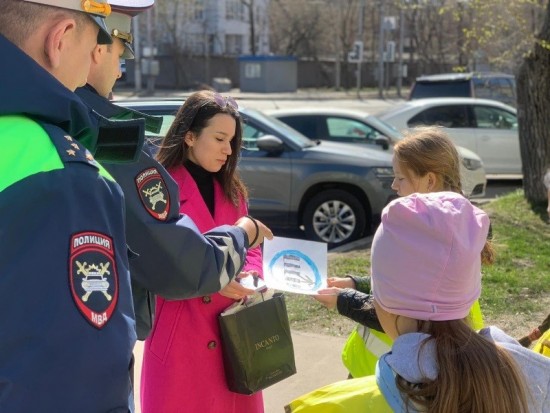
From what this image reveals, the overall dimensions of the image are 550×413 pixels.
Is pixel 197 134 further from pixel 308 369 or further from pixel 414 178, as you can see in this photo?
pixel 308 369

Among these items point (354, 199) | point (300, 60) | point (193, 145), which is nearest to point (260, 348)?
point (193, 145)

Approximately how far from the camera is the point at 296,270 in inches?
122

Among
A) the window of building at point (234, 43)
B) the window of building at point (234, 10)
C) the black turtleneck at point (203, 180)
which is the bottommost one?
the black turtleneck at point (203, 180)

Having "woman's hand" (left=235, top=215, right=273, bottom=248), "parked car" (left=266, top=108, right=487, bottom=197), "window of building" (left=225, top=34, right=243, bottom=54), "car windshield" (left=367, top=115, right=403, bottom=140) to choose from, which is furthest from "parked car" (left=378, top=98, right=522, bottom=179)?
"window of building" (left=225, top=34, right=243, bottom=54)

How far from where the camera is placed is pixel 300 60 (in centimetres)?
5575

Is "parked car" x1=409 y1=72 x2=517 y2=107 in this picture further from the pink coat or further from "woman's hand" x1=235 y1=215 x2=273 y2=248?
"woman's hand" x1=235 y1=215 x2=273 y2=248

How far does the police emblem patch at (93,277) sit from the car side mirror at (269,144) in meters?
7.53

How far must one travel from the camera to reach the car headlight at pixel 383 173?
8.98m

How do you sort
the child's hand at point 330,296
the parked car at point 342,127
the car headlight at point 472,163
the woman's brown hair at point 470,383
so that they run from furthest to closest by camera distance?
the parked car at point 342,127 < the car headlight at point 472,163 < the child's hand at point 330,296 < the woman's brown hair at point 470,383

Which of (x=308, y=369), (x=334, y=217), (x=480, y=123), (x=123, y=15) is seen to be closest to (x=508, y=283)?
(x=308, y=369)

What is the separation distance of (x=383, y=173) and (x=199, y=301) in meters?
6.38

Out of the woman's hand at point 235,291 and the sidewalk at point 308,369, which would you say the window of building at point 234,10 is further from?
the woman's hand at point 235,291

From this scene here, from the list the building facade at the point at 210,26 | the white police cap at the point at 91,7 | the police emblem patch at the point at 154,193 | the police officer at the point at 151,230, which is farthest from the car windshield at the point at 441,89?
the building facade at the point at 210,26

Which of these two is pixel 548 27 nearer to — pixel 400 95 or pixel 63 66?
pixel 63 66
